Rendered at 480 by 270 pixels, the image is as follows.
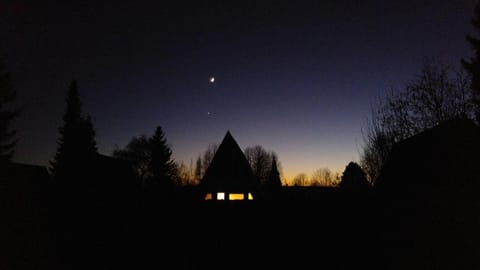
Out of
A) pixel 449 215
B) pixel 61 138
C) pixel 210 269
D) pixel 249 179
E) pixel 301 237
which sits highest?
pixel 61 138

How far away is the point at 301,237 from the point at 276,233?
591mm

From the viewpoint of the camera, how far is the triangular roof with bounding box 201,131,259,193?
19484mm

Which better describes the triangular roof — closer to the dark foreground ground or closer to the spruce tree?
the dark foreground ground

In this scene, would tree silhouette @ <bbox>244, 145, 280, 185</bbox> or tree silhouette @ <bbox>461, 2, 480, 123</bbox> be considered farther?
tree silhouette @ <bbox>244, 145, 280, 185</bbox>

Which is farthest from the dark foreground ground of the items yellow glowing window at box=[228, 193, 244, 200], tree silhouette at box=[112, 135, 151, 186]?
tree silhouette at box=[112, 135, 151, 186]

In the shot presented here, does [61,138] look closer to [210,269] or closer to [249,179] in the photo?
[249,179]

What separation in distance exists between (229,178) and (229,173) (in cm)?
33

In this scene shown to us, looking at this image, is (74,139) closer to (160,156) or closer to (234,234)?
(160,156)

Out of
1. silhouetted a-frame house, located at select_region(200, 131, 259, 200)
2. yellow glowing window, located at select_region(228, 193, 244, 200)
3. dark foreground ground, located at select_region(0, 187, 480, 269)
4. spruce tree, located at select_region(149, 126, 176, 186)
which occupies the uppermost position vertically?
spruce tree, located at select_region(149, 126, 176, 186)

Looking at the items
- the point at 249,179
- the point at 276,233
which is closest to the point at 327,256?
the point at 276,233

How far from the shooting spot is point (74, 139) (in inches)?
1401

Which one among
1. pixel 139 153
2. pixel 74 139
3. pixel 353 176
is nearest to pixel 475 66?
pixel 353 176

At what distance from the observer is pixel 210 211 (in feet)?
25.6

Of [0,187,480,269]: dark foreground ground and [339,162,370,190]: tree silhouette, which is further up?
[339,162,370,190]: tree silhouette
